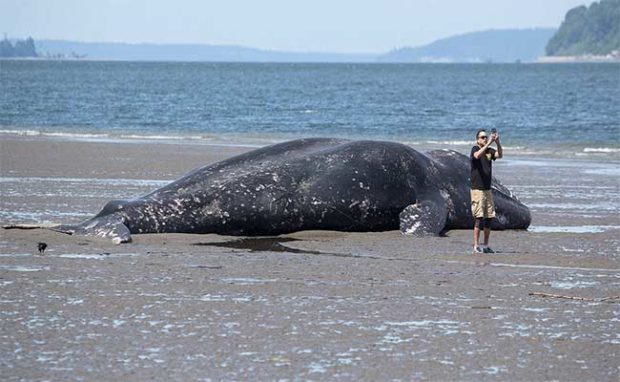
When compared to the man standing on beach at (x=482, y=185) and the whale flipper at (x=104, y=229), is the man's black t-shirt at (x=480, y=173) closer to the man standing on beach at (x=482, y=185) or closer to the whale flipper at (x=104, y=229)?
the man standing on beach at (x=482, y=185)

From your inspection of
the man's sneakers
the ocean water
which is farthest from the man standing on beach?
the ocean water

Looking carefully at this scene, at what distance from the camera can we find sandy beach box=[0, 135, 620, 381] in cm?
808

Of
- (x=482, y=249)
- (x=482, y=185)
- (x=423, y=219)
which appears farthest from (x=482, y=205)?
(x=423, y=219)

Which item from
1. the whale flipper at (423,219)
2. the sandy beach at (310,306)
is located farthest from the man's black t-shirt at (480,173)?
the whale flipper at (423,219)

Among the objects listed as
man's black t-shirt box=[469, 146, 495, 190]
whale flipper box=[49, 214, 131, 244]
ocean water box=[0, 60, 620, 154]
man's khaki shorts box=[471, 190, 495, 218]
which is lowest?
ocean water box=[0, 60, 620, 154]

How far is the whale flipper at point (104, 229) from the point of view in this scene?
1321cm

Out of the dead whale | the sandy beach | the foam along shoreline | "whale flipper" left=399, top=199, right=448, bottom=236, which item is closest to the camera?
the sandy beach

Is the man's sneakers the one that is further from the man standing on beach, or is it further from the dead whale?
the dead whale

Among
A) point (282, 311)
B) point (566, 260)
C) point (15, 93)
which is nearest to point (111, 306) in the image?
point (282, 311)

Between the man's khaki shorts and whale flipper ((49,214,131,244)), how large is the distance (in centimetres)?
392

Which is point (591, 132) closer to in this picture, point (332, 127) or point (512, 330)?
point (332, 127)

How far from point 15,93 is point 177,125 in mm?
32670

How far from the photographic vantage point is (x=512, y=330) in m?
9.18

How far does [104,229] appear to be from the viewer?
13.4m
